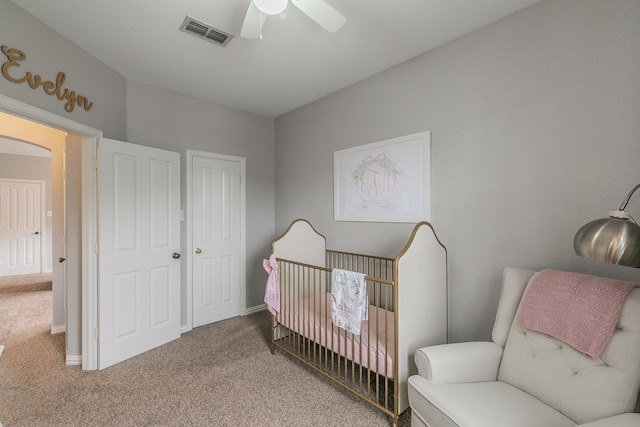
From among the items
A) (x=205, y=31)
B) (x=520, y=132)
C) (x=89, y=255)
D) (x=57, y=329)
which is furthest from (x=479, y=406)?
(x=57, y=329)

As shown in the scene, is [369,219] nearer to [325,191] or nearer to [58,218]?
[325,191]

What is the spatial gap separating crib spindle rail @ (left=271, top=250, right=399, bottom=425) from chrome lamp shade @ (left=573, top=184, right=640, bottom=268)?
895 millimetres

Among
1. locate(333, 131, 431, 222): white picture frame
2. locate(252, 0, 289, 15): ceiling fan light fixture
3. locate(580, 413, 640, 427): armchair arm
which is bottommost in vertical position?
locate(580, 413, 640, 427): armchair arm

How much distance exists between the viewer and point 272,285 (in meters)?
2.56

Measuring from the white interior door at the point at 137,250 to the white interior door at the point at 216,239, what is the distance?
309 mm

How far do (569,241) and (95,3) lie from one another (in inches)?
127

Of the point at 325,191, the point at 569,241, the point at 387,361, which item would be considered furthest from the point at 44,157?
the point at 569,241

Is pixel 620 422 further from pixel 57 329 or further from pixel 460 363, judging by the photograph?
pixel 57 329

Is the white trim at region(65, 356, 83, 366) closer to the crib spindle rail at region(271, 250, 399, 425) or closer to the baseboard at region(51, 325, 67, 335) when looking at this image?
the baseboard at region(51, 325, 67, 335)

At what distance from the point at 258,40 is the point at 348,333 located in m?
2.26

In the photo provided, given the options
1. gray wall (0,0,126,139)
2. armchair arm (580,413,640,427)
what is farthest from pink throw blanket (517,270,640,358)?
gray wall (0,0,126,139)

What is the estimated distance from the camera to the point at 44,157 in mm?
6004

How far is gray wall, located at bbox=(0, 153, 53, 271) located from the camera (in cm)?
563

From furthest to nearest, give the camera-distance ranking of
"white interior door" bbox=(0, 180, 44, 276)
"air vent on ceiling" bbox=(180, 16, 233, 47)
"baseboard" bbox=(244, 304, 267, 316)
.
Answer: "white interior door" bbox=(0, 180, 44, 276), "baseboard" bbox=(244, 304, 267, 316), "air vent on ceiling" bbox=(180, 16, 233, 47)
